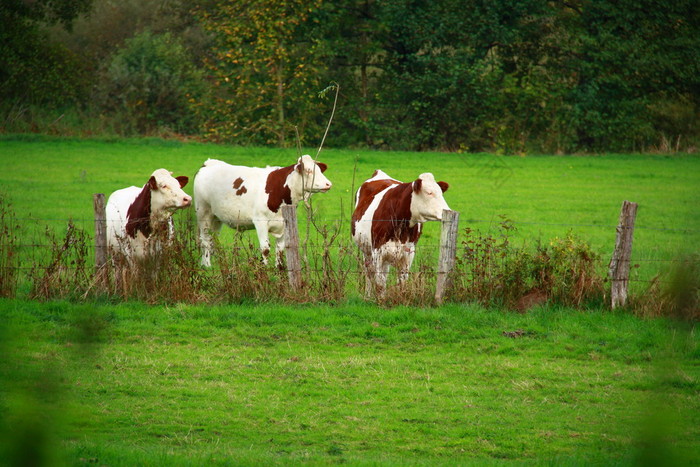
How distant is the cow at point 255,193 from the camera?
10.9m

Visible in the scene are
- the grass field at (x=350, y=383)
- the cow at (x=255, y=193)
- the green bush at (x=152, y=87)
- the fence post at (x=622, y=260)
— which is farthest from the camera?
the green bush at (x=152, y=87)

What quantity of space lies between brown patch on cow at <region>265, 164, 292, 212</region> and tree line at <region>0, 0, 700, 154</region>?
18.1 m

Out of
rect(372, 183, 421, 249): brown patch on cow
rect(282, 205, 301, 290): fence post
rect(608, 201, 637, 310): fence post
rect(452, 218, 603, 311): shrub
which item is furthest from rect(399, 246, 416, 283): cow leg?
rect(608, 201, 637, 310): fence post

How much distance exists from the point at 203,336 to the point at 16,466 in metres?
7.08

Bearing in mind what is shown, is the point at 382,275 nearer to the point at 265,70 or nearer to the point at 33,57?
the point at 265,70

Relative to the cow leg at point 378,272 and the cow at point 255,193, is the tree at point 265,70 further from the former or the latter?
the cow leg at point 378,272

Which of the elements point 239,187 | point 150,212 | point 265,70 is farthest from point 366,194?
point 265,70

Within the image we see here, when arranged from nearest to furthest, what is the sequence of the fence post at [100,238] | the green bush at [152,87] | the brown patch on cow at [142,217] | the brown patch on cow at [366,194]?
the fence post at [100,238] < the brown patch on cow at [142,217] < the brown patch on cow at [366,194] < the green bush at [152,87]

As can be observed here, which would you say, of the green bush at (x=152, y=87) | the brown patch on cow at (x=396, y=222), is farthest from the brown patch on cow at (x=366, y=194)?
the green bush at (x=152, y=87)

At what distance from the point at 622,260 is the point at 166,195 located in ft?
16.4

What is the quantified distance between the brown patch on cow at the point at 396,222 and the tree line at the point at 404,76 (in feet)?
65.7

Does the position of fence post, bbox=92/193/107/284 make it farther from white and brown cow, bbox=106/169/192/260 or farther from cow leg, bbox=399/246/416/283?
cow leg, bbox=399/246/416/283

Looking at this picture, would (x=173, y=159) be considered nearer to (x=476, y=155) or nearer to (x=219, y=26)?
(x=219, y=26)

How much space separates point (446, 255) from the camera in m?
8.86
